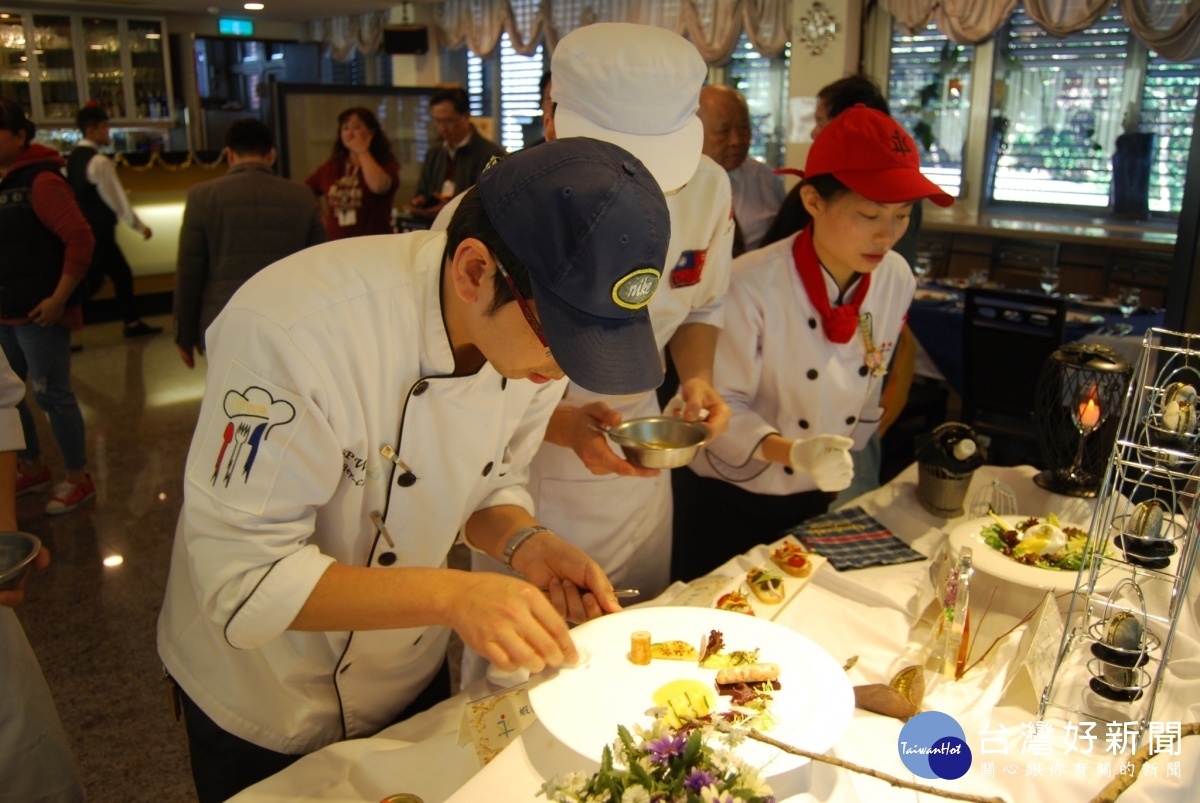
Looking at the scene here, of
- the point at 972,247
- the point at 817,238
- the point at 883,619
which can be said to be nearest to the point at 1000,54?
the point at 972,247

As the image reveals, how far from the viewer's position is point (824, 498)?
207 centimetres

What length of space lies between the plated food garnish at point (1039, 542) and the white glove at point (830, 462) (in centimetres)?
23

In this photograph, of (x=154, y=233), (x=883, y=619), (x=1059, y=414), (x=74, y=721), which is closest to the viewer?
(x=883, y=619)

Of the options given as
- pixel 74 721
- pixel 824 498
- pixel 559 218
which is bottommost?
pixel 74 721

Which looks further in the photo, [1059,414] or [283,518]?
[1059,414]

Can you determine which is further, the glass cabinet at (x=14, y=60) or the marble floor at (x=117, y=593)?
the glass cabinet at (x=14, y=60)

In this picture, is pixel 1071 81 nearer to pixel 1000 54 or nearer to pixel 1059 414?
pixel 1000 54

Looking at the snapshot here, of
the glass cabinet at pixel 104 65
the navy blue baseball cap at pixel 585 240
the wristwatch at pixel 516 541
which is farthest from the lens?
the glass cabinet at pixel 104 65

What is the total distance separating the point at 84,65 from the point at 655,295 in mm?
10875

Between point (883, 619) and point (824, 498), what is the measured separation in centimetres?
70

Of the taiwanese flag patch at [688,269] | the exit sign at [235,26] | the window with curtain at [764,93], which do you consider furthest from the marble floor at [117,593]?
the exit sign at [235,26]

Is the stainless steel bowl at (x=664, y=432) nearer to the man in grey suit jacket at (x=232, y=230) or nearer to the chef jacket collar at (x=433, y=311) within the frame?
the chef jacket collar at (x=433, y=311)

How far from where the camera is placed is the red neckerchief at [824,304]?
1863 millimetres

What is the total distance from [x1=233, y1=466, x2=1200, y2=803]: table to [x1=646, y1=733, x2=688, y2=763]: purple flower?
183 mm
